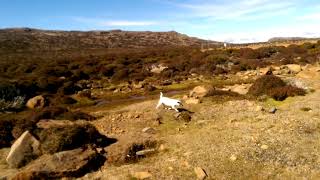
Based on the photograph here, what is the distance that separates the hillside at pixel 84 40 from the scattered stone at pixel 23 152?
108 m

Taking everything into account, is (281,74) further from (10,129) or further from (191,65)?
(10,129)

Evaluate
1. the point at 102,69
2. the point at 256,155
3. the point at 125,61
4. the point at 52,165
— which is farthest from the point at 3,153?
the point at 125,61

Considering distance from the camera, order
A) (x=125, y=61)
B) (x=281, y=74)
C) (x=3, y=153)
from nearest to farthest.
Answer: (x=3, y=153) → (x=281, y=74) → (x=125, y=61)

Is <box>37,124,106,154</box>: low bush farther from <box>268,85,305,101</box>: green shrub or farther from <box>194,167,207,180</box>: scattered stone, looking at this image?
<box>268,85,305,101</box>: green shrub

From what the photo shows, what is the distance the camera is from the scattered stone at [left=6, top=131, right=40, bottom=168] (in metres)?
19.8

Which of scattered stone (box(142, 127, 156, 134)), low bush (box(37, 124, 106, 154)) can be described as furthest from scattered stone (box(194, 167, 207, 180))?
scattered stone (box(142, 127, 156, 134))

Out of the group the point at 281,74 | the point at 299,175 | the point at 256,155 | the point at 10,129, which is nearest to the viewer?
the point at 299,175

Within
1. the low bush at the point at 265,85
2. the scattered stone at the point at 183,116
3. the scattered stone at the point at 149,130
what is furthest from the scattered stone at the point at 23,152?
the low bush at the point at 265,85

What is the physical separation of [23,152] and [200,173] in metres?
8.24

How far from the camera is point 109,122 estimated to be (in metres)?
27.7

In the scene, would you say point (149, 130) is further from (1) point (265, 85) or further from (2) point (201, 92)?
(1) point (265, 85)

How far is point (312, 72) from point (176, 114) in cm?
1858

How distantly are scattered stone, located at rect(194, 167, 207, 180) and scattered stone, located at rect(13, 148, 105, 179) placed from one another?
14.6 feet

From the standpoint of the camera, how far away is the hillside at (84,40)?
460ft
